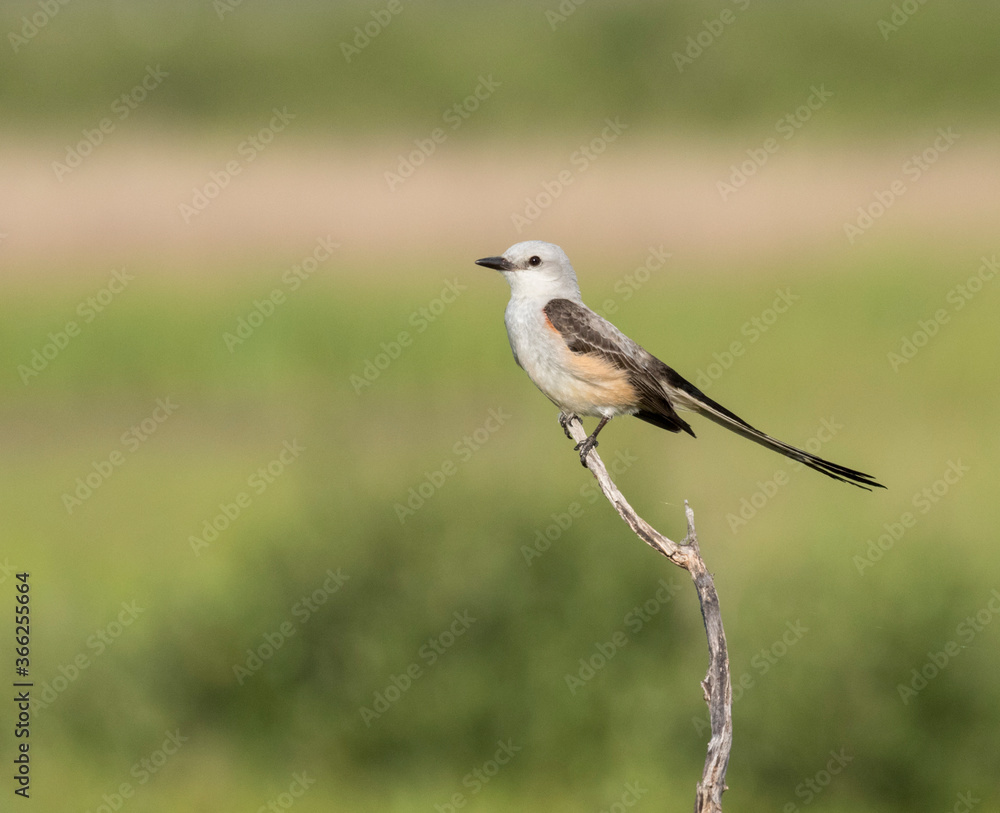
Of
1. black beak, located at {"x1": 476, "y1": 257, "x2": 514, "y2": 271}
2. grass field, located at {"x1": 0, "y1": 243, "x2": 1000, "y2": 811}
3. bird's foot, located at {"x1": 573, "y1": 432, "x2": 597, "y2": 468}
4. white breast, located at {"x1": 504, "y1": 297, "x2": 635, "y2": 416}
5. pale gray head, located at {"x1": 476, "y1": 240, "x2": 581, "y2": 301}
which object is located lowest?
grass field, located at {"x1": 0, "y1": 243, "x2": 1000, "y2": 811}

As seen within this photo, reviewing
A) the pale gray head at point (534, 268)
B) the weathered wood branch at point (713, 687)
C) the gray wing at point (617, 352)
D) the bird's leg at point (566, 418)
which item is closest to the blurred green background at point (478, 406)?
the bird's leg at point (566, 418)

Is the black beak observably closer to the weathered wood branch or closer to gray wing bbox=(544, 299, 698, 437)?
gray wing bbox=(544, 299, 698, 437)

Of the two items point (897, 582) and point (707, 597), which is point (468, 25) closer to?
point (897, 582)

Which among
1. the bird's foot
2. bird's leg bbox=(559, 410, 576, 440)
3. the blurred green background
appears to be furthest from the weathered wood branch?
the blurred green background

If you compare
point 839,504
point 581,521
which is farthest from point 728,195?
point 581,521

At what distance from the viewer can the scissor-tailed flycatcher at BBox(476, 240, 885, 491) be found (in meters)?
7.11

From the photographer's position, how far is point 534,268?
7496mm

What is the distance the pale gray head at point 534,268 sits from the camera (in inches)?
294

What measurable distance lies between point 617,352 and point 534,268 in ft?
2.40

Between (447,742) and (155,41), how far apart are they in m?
20.5

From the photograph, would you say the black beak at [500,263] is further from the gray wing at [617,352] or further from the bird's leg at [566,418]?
the bird's leg at [566,418]

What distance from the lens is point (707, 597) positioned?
5277mm

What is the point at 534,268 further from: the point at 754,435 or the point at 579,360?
the point at 754,435

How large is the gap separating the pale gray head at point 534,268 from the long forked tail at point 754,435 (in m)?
0.90
